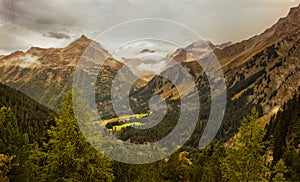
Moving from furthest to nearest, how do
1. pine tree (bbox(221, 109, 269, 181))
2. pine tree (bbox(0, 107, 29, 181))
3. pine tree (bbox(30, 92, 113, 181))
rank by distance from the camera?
pine tree (bbox(0, 107, 29, 181))
pine tree (bbox(221, 109, 269, 181))
pine tree (bbox(30, 92, 113, 181))

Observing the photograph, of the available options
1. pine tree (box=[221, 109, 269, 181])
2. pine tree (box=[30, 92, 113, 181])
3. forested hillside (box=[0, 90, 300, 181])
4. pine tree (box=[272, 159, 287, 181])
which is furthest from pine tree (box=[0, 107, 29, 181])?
pine tree (box=[272, 159, 287, 181])

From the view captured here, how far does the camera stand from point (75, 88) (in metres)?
23.3

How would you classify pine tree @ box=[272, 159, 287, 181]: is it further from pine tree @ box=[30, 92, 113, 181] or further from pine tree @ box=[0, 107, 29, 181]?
pine tree @ box=[0, 107, 29, 181]

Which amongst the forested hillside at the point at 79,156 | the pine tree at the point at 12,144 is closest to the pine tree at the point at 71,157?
the forested hillside at the point at 79,156

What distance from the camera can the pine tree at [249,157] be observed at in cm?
2431

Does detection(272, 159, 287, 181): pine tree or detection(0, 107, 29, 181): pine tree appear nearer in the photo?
detection(272, 159, 287, 181): pine tree

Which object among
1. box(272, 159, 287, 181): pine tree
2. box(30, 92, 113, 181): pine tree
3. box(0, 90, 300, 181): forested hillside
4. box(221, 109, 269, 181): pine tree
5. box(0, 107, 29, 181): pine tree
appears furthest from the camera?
box(0, 107, 29, 181): pine tree

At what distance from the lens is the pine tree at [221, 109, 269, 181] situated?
24312 millimetres

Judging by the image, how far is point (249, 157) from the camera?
24562mm

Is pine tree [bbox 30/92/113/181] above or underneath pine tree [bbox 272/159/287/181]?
above

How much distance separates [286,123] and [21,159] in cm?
5608

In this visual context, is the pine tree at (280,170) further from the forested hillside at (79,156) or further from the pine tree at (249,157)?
the pine tree at (249,157)

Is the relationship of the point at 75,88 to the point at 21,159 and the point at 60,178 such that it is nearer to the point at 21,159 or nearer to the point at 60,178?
the point at 60,178

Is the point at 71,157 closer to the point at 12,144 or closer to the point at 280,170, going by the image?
the point at 280,170
